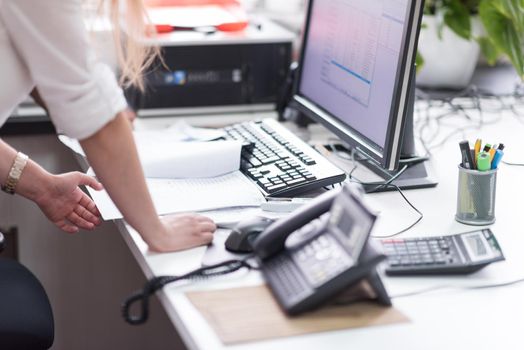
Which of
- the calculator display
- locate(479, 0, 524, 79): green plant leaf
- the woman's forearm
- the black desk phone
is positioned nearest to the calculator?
the calculator display

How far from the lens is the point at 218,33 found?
6.97ft

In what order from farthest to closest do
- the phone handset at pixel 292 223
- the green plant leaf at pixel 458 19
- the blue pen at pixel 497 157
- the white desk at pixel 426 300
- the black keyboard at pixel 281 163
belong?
the green plant leaf at pixel 458 19 < the black keyboard at pixel 281 163 < the blue pen at pixel 497 157 < the phone handset at pixel 292 223 < the white desk at pixel 426 300

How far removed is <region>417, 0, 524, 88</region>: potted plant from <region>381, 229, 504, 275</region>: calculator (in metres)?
0.90

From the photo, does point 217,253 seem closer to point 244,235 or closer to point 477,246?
point 244,235

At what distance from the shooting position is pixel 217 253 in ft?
4.26

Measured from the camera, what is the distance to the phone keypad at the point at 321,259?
3.70 ft

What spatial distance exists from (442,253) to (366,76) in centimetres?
44

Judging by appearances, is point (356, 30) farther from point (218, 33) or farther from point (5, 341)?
point (5, 341)

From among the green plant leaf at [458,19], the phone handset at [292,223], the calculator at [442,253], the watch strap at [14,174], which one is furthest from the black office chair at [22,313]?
the green plant leaf at [458,19]

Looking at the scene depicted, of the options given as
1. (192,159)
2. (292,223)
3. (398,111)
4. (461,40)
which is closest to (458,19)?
(461,40)

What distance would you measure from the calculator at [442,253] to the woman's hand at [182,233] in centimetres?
29

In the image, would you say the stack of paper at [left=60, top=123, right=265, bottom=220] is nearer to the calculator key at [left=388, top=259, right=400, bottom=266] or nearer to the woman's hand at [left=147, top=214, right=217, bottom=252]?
the woman's hand at [left=147, top=214, right=217, bottom=252]

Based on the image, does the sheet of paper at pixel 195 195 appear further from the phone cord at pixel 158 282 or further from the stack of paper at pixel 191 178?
the phone cord at pixel 158 282

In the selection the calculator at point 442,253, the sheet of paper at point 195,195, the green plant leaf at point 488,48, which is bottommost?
the sheet of paper at point 195,195
